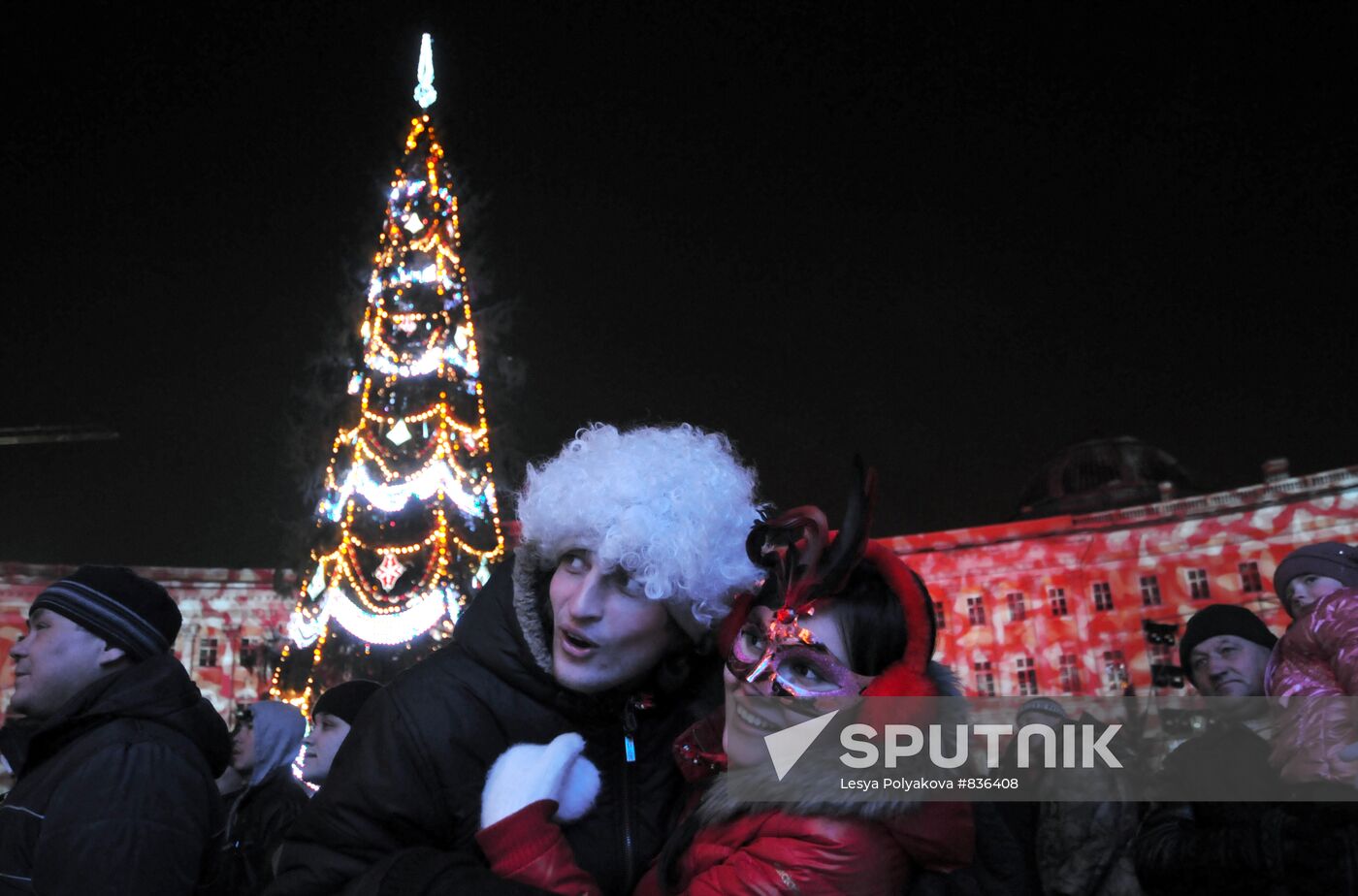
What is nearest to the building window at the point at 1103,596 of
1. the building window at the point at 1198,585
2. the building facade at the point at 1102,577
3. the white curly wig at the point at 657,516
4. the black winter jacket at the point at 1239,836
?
the building facade at the point at 1102,577

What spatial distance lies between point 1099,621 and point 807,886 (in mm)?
36392

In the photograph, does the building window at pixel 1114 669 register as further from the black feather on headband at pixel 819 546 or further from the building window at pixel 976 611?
the black feather on headband at pixel 819 546

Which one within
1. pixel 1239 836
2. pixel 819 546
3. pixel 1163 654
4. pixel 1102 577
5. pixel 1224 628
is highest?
pixel 1102 577

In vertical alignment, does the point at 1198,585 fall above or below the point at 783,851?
above

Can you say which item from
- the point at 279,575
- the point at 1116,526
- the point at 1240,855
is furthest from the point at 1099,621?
the point at 1240,855

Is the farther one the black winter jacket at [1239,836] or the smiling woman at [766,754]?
the black winter jacket at [1239,836]

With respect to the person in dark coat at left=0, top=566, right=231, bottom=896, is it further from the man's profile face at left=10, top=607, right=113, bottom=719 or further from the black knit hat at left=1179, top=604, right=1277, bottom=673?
the black knit hat at left=1179, top=604, right=1277, bottom=673

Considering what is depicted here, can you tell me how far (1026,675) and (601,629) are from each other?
120ft

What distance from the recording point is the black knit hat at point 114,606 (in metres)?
2.95

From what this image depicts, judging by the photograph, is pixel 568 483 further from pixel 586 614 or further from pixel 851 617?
pixel 851 617

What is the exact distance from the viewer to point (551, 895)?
1.96 metres

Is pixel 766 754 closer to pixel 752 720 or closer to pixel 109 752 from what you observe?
pixel 752 720

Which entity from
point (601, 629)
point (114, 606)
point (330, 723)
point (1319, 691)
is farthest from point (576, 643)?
point (330, 723)

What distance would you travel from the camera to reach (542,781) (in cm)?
207
